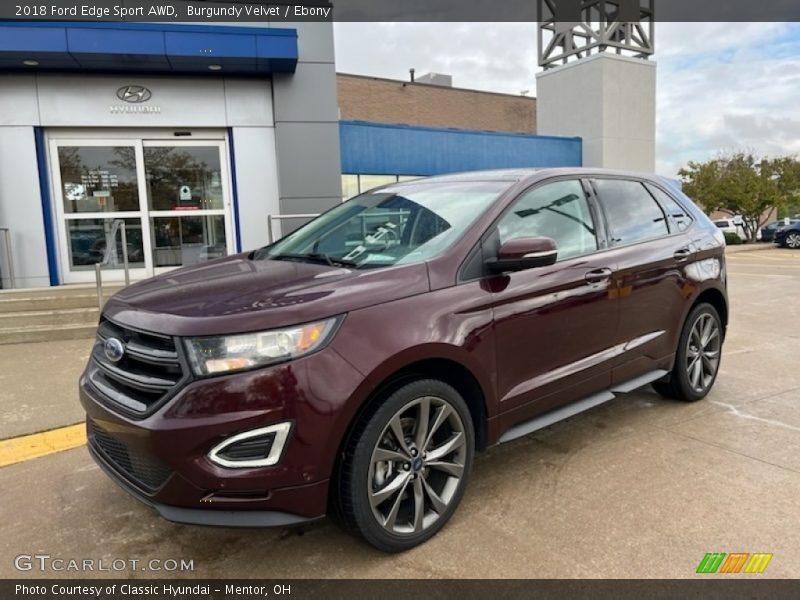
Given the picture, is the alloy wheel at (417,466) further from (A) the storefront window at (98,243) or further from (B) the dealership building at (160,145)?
(A) the storefront window at (98,243)

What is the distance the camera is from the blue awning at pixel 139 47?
8594 millimetres

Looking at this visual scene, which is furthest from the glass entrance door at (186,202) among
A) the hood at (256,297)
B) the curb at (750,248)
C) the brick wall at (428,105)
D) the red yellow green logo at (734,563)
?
the brick wall at (428,105)

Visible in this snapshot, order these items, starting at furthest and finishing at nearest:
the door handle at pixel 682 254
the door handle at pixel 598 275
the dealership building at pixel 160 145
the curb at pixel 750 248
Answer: the curb at pixel 750 248 < the dealership building at pixel 160 145 < the door handle at pixel 682 254 < the door handle at pixel 598 275

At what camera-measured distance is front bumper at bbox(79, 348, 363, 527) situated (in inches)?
88.4

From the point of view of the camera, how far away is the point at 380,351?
2.47m

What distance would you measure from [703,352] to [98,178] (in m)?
9.54

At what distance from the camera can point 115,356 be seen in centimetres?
261

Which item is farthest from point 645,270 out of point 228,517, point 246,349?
point 228,517

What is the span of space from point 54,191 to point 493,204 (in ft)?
Answer: 30.4

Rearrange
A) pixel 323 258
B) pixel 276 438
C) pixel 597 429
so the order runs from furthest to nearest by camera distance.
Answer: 1. pixel 597 429
2. pixel 323 258
3. pixel 276 438

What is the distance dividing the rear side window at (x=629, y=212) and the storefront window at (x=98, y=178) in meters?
8.56

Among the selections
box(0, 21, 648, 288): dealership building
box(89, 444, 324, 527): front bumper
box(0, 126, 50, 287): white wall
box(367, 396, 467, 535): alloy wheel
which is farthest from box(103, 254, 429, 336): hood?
box(0, 126, 50, 287): white wall

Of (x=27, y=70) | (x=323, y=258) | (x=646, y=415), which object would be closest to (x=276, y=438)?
(x=323, y=258)

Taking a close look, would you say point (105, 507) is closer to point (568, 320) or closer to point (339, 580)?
point (339, 580)
